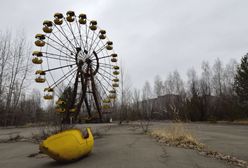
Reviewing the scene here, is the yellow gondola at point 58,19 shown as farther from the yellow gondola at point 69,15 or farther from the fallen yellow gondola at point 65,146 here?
the fallen yellow gondola at point 65,146

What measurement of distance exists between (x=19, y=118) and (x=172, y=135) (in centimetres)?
3174

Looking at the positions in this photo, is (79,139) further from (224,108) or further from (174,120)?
(224,108)

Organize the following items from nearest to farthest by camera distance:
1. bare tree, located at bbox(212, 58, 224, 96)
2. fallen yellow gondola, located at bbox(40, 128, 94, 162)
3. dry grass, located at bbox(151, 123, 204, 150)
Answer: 1. fallen yellow gondola, located at bbox(40, 128, 94, 162)
2. dry grass, located at bbox(151, 123, 204, 150)
3. bare tree, located at bbox(212, 58, 224, 96)

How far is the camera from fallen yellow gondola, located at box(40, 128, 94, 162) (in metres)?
5.37

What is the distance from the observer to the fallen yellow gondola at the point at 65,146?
5.37 m

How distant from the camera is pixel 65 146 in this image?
18.0 ft

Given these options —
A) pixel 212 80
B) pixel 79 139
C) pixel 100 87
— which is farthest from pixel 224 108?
pixel 79 139

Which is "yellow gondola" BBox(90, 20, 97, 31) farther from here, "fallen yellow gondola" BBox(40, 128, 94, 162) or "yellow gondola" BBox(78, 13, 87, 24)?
"fallen yellow gondola" BBox(40, 128, 94, 162)

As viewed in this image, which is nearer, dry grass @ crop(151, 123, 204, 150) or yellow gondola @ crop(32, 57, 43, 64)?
Answer: dry grass @ crop(151, 123, 204, 150)

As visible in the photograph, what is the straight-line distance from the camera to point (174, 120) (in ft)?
32.4

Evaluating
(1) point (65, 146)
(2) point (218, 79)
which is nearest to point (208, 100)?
(2) point (218, 79)

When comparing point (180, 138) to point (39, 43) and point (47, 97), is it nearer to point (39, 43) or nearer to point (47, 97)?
point (47, 97)

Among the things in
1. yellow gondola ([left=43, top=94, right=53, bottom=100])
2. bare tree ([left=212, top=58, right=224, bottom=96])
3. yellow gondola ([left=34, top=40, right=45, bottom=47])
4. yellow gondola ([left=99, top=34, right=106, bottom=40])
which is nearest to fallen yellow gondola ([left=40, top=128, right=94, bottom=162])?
yellow gondola ([left=43, top=94, right=53, bottom=100])

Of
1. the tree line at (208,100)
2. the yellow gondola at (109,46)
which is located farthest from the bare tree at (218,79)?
the yellow gondola at (109,46)
